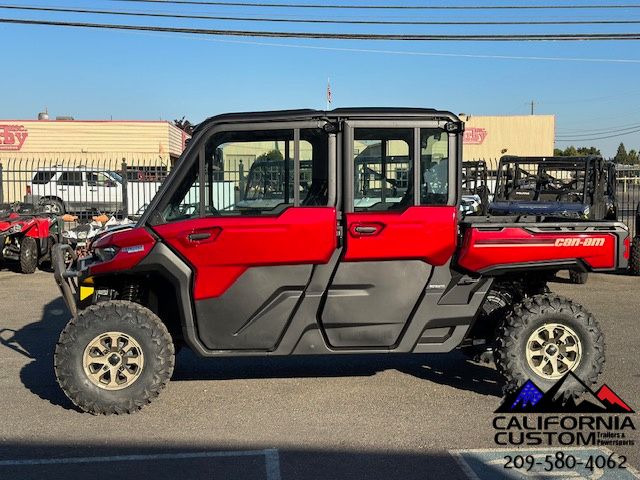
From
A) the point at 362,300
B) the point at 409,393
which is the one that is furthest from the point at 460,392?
the point at 362,300

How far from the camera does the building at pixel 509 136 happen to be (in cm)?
5269

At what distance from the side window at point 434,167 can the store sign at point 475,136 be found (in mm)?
48933

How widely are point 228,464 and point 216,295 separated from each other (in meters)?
1.31

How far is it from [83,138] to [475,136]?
2970 cm

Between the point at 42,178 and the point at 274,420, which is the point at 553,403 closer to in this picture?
the point at 274,420

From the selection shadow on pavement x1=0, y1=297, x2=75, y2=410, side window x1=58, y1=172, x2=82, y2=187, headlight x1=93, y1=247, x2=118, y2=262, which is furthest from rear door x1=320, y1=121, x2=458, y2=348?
side window x1=58, y1=172, x2=82, y2=187

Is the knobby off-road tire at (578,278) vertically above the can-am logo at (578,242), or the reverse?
the can-am logo at (578,242)

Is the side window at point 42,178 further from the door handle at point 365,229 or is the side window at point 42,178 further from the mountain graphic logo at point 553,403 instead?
the mountain graphic logo at point 553,403

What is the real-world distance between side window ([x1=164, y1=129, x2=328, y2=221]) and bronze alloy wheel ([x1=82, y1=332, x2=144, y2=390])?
1.00m

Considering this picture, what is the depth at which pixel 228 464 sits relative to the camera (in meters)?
4.34

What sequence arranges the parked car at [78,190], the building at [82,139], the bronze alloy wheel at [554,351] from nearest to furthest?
the bronze alloy wheel at [554,351], the parked car at [78,190], the building at [82,139]

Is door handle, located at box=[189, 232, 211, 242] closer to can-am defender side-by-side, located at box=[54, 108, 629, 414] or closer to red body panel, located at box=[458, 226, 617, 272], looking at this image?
can-am defender side-by-side, located at box=[54, 108, 629, 414]

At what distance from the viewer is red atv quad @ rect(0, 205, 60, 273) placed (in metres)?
12.8

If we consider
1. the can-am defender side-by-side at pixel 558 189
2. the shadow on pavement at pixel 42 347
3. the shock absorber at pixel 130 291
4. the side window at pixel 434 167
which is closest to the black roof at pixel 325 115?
the side window at pixel 434 167
